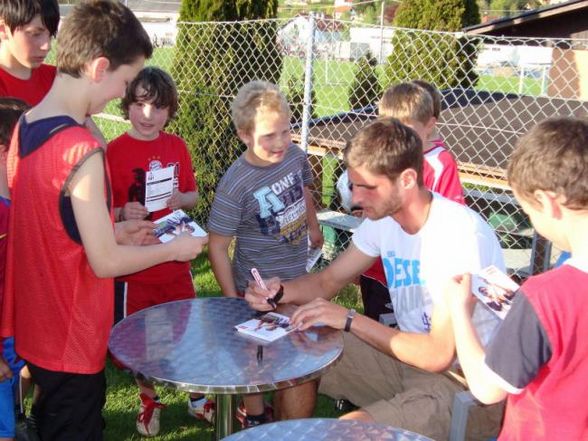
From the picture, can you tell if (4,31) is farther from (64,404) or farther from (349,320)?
(349,320)

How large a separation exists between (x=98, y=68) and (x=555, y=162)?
138 cm

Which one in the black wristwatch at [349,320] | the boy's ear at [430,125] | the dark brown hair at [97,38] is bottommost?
the black wristwatch at [349,320]

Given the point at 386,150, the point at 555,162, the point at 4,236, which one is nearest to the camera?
the point at 555,162

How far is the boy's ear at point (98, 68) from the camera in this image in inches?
83.8

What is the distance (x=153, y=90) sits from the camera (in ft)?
11.6

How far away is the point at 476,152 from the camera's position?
22.6ft

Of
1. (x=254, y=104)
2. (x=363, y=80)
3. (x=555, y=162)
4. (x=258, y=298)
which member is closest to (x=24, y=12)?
(x=254, y=104)

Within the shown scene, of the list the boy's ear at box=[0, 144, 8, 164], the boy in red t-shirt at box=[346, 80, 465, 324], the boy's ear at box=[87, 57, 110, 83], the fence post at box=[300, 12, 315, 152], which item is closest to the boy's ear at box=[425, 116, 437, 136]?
the boy in red t-shirt at box=[346, 80, 465, 324]

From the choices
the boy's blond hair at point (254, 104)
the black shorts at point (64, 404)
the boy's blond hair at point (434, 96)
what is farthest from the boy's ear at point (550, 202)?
the boy's blond hair at point (434, 96)

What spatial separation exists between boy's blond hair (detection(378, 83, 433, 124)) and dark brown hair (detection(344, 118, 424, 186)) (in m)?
1.01

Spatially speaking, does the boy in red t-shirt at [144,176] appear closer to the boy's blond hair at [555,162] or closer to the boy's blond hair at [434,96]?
the boy's blond hair at [434,96]

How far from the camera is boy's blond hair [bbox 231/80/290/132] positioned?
327cm

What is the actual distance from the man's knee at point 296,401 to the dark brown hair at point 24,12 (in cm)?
210

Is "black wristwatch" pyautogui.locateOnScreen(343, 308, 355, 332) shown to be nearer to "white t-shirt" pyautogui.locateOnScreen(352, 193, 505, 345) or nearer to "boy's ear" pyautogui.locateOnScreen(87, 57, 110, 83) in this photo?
"white t-shirt" pyautogui.locateOnScreen(352, 193, 505, 345)
